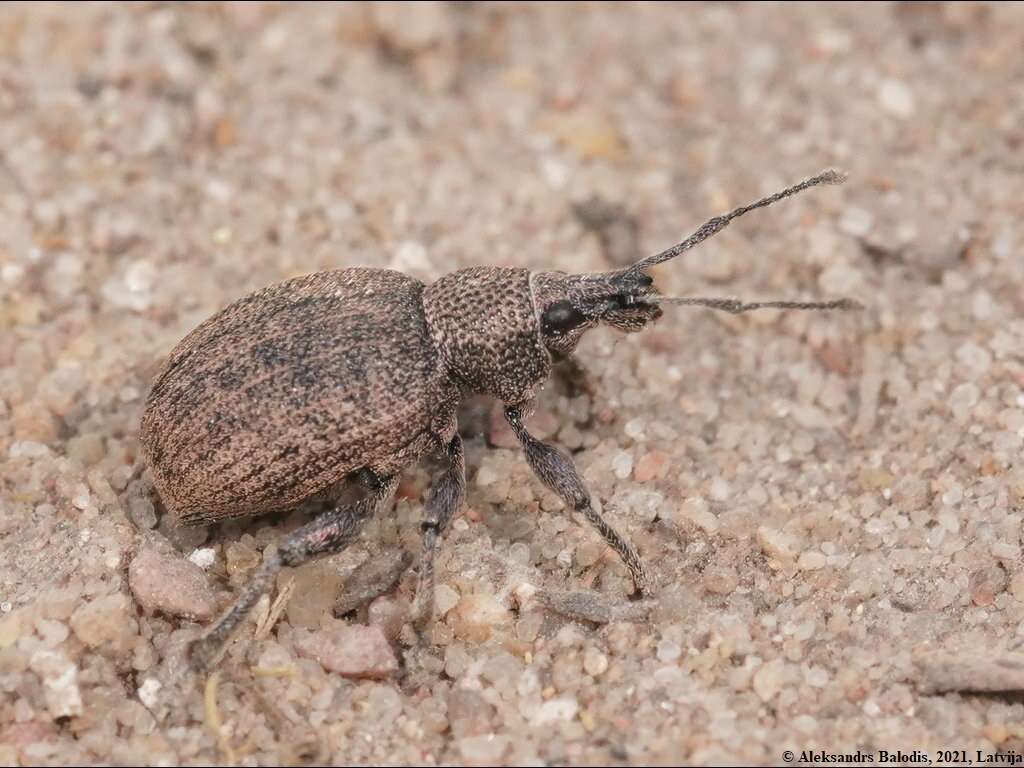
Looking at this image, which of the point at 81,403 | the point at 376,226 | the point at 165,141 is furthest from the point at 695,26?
the point at 81,403

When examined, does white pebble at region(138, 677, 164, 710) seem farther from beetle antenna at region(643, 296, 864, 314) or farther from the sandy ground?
beetle antenna at region(643, 296, 864, 314)

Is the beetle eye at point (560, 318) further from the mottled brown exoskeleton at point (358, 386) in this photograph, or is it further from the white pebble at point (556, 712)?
the white pebble at point (556, 712)

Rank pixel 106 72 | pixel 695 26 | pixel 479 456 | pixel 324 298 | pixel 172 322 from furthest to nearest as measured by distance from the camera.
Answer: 1. pixel 695 26
2. pixel 106 72
3. pixel 172 322
4. pixel 479 456
5. pixel 324 298

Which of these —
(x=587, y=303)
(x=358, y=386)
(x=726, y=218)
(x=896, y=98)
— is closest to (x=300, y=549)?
(x=358, y=386)

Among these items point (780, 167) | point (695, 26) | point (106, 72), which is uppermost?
point (106, 72)

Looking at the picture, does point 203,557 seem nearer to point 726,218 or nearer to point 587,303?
point 587,303

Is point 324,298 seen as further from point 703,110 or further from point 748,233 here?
point 703,110
